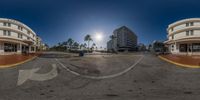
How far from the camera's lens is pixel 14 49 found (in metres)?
19.6

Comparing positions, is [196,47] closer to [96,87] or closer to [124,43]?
[96,87]

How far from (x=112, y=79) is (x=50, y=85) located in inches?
135

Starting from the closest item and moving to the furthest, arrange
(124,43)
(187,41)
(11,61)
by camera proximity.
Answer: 1. (11,61)
2. (187,41)
3. (124,43)

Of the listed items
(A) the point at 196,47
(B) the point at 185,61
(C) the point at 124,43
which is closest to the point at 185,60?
(B) the point at 185,61

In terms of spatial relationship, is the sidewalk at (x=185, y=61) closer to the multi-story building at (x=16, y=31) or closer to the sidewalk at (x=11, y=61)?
the multi-story building at (x=16, y=31)

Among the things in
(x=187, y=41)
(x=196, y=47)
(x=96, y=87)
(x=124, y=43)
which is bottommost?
(x=96, y=87)

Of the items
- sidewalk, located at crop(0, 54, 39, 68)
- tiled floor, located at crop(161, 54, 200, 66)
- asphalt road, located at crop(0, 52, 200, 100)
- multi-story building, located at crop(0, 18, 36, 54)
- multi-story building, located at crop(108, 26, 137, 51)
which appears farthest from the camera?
multi-story building, located at crop(108, 26, 137, 51)

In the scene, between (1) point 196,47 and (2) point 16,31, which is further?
(1) point 196,47

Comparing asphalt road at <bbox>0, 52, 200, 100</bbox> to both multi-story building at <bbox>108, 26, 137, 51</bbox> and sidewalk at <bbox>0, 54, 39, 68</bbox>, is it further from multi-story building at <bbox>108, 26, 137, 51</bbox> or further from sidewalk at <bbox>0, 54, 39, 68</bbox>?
multi-story building at <bbox>108, 26, 137, 51</bbox>

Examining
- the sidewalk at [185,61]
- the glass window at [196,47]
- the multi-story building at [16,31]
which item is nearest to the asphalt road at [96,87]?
the sidewalk at [185,61]

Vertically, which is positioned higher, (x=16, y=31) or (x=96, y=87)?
(x=16, y=31)

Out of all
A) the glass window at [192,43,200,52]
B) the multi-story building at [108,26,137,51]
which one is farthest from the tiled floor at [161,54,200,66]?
the multi-story building at [108,26,137,51]

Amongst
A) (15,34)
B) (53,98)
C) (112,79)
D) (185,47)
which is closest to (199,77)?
(112,79)

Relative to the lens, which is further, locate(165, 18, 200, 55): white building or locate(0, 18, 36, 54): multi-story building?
locate(165, 18, 200, 55): white building
